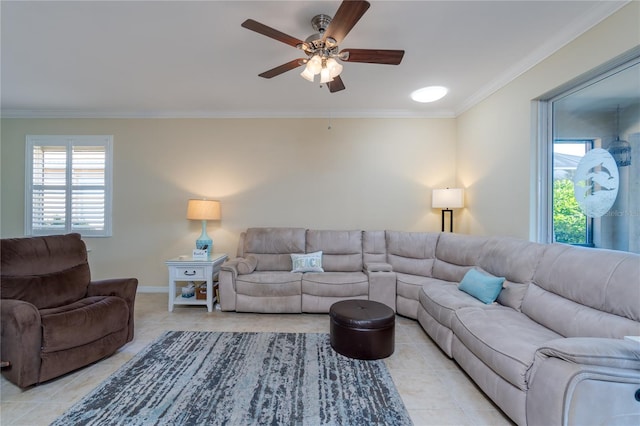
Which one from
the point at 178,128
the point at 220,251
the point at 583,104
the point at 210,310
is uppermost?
the point at 178,128

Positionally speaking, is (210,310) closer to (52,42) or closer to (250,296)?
(250,296)

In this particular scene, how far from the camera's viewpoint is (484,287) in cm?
244

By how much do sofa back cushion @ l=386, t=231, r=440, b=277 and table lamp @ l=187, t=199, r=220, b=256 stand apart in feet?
8.10

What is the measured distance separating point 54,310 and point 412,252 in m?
3.70

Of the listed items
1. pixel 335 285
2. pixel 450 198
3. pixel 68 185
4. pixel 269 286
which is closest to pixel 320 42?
pixel 335 285

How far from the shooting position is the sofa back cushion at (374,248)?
12.4ft

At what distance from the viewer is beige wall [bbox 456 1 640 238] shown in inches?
78.1

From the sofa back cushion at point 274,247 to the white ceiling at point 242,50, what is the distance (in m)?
1.84

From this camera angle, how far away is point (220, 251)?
418 cm

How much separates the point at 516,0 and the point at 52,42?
376 cm

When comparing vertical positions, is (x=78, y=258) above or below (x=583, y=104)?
below

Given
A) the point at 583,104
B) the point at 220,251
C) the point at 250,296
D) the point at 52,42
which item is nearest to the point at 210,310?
the point at 250,296

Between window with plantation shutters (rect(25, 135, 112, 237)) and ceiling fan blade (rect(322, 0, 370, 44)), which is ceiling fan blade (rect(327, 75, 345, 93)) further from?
window with plantation shutters (rect(25, 135, 112, 237))

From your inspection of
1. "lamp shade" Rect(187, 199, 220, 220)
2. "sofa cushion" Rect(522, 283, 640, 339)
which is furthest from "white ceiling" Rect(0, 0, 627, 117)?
"sofa cushion" Rect(522, 283, 640, 339)
